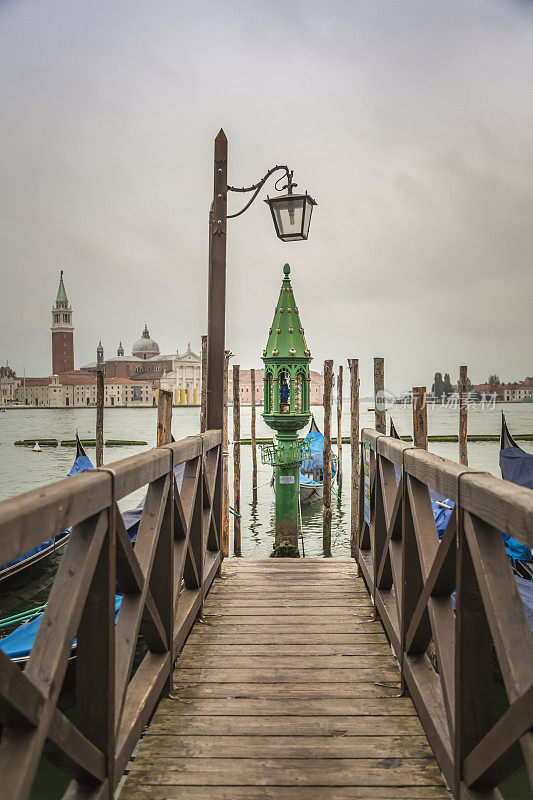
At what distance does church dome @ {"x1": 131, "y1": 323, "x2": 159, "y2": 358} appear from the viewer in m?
126

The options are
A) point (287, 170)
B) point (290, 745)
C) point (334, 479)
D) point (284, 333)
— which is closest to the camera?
point (290, 745)

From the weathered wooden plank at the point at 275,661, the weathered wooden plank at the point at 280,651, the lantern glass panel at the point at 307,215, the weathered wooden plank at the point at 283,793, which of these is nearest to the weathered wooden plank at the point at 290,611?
the weathered wooden plank at the point at 280,651

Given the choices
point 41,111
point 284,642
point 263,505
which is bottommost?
point 263,505

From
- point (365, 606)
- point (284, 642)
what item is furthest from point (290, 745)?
point (365, 606)

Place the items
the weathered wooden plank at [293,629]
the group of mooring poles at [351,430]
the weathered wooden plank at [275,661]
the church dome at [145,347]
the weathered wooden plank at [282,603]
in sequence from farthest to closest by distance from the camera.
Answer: the church dome at [145,347] → the group of mooring poles at [351,430] → the weathered wooden plank at [282,603] → the weathered wooden plank at [293,629] → the weathered wooden plank at [275,661]

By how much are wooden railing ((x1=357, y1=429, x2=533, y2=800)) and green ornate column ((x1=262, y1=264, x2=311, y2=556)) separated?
623 centimetres

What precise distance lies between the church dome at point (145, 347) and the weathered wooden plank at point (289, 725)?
125834 mm

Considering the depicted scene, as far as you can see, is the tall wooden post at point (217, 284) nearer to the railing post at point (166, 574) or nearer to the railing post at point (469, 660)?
the railing post at point (166, 574)

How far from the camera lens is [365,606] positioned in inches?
148

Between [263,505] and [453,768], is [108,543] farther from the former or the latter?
[263,505]

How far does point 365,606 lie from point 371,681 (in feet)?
3.35

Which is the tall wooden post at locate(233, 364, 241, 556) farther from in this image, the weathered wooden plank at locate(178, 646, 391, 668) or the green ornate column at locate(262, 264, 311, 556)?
the weathered wooden plank at locate(178, 646, 391, 668)

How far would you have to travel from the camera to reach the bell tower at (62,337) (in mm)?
102688

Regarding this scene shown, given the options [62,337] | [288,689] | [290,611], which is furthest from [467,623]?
[62,337]
